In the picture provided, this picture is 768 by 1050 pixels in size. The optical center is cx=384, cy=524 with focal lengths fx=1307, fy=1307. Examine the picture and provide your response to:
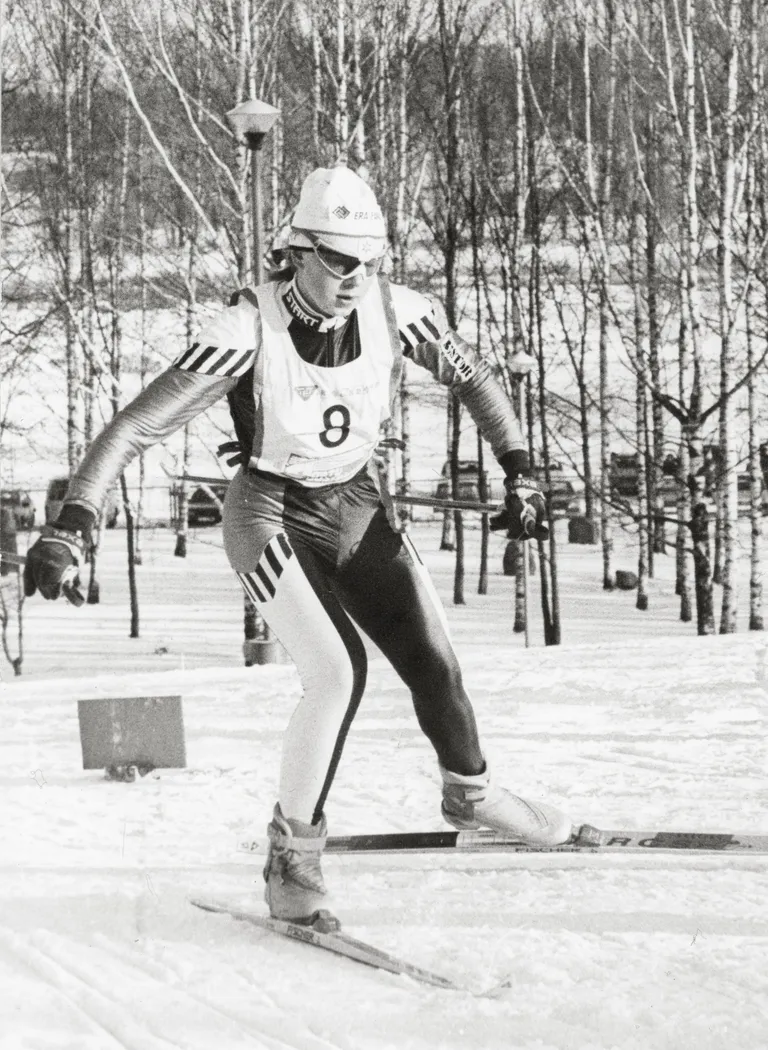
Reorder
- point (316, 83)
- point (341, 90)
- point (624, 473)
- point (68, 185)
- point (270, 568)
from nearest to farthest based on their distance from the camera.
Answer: point (270, 568)
point (341, 90)
point (316, 83)
point (68, 185)
point (624, 473)

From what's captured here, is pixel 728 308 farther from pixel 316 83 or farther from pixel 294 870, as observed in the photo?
pixel 294 870

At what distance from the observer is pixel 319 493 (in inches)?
138

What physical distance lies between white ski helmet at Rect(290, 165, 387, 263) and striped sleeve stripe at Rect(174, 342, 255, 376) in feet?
1.13

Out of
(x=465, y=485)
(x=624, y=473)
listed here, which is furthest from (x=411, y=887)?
(x=624, y=473)

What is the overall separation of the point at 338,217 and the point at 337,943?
5.91ft

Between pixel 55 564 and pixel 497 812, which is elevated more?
pixel 55 564

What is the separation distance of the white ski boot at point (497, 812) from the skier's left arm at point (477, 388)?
0.70m

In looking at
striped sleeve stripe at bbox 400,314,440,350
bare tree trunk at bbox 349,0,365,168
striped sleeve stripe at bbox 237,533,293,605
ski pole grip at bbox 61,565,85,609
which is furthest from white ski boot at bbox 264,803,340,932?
bare tree trunk at bbox 349,0,365,168

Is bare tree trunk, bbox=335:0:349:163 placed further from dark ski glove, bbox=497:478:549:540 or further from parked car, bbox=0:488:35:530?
parked car, bbox=0:488:35:530

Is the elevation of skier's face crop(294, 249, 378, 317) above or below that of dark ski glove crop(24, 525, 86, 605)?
above

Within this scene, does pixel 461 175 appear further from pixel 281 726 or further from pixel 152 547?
pixel 281 726

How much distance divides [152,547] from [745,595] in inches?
548

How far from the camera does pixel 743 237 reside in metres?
17.5

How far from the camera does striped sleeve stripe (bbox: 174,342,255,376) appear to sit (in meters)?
3.26
